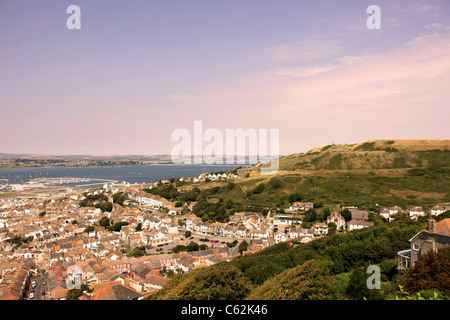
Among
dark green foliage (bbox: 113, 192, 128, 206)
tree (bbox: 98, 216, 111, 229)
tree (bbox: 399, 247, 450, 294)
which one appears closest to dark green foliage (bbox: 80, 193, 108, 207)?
dark green foliage (bbox: 113, 192, 128, 206)

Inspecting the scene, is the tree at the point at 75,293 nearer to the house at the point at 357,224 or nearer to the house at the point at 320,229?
the house at the point at 320,229

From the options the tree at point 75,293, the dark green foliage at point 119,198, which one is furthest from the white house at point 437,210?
the dark green foliage at point 119,198

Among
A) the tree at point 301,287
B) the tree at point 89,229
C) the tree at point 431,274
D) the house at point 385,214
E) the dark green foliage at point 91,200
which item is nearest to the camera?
the tree at point 431,274

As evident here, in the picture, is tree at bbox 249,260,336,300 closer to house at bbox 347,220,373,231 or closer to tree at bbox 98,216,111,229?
house at bbox 347,220,373,231

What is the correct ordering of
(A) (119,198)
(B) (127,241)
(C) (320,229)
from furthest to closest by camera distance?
1. (A) (119,198)
2. (B) (127,241)
3. (C) (320,229)

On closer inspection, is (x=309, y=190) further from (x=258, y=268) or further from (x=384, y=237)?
(x=258, y=268)

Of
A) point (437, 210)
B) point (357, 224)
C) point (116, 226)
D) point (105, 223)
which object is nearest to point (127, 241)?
point (116, 226)

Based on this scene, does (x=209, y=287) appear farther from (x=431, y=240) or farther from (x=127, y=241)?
(x=127, y=241)
